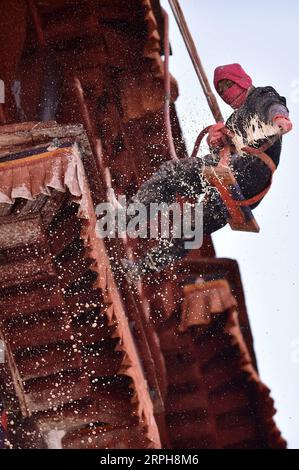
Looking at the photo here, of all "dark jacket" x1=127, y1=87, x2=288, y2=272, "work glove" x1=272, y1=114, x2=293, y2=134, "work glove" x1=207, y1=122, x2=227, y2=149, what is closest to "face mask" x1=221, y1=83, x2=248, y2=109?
"dark jacket" x1=127, y1=87, x2=288, y2=272

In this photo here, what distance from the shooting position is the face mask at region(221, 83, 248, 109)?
649 cm

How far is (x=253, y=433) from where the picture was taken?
7.57 metres

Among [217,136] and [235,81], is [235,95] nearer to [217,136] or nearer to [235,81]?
[235,81]

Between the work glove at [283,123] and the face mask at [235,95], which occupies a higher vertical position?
the face mask at [235,95]

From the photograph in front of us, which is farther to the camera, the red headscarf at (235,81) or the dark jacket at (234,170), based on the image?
the red headscarf at (235,81)

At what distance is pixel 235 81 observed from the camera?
21.2ft

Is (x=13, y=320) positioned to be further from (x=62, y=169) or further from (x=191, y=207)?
(x=191, y=207)

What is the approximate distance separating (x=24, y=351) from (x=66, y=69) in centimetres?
300

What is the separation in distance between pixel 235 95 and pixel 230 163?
72cm

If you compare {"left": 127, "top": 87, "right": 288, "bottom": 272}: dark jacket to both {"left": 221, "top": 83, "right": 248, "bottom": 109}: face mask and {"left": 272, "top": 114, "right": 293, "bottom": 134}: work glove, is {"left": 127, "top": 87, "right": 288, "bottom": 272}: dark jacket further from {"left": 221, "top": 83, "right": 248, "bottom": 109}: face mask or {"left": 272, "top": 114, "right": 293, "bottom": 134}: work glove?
{"left": 272, "top": 114, "right": 293, "bottom": 134}: work glove

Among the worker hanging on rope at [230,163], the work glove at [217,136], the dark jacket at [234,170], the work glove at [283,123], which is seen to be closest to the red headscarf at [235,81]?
the worker hanging on rope at [230,163]

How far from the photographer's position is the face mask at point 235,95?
649 centimetres

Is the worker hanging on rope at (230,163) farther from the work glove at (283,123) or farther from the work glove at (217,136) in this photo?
the work glove at (283,123)
